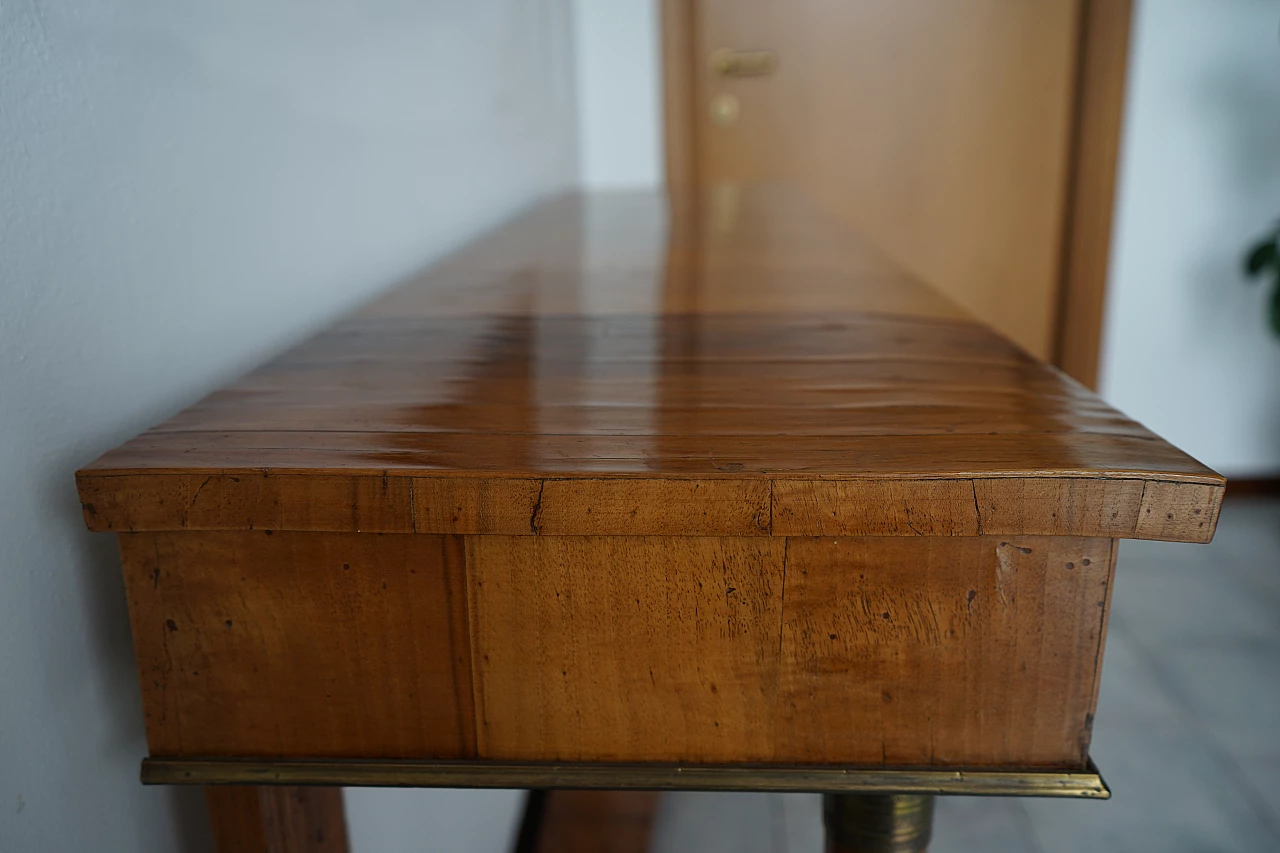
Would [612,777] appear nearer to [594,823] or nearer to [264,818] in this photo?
[264,818]

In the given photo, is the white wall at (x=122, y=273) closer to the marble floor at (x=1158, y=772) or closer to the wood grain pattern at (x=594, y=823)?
the wood grain pattern at (x=594, y=823)

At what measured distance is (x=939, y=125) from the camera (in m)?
2.43

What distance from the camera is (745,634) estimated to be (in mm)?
375

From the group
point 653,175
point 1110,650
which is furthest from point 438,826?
point 653,175

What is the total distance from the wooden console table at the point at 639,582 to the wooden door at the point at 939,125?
215 centimetres

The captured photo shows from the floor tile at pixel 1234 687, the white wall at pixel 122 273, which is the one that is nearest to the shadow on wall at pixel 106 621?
the white wall at pixel 122 273

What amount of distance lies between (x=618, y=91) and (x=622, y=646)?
7.39ft

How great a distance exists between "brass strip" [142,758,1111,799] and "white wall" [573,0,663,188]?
218cm

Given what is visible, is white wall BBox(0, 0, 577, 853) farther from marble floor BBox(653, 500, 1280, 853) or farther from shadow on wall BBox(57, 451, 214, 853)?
marble floor BBox(653, 500, 1280, 853)

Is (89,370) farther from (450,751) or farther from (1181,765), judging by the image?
(1181,765)

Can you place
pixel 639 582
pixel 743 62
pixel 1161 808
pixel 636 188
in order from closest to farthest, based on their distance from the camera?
pixel 639 582
pixel 1161 808
pixel 636 188
pixel 743 62

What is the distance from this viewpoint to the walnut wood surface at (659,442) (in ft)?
1.13

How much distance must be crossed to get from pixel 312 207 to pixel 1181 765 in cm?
144

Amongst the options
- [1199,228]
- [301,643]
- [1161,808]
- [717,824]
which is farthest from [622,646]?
[1199,228]
